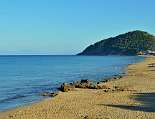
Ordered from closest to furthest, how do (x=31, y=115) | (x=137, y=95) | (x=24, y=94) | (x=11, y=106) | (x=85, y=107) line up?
(x=31, y=115) → (x=85, y=107) → (x=11, y=106) → (x=137, y=95) → (x=24, y=94)

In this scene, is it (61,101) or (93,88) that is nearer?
(61,101)

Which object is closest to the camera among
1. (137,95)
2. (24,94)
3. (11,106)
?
(11,106)

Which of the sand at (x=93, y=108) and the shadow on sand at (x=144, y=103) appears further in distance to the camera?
the shadow on sand at (x=144, y=103)

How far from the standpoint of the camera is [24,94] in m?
34.7

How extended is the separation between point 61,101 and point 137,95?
5.83m

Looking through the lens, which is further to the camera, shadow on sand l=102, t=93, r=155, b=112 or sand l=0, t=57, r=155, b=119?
shadow on sand l=102, t=93, r=155, b=112

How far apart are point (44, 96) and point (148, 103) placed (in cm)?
940

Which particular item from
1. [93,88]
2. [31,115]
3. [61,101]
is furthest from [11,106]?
[93,88]

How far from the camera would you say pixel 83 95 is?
31.1m

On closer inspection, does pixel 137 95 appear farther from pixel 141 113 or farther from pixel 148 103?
pixel 141 113

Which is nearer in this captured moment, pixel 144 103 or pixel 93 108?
pixel 93 108

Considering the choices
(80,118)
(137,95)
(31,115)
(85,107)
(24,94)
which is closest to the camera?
(80,118)

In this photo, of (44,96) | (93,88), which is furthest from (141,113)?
(93,88)

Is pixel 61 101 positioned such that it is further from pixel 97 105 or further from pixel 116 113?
pixel 116 113
